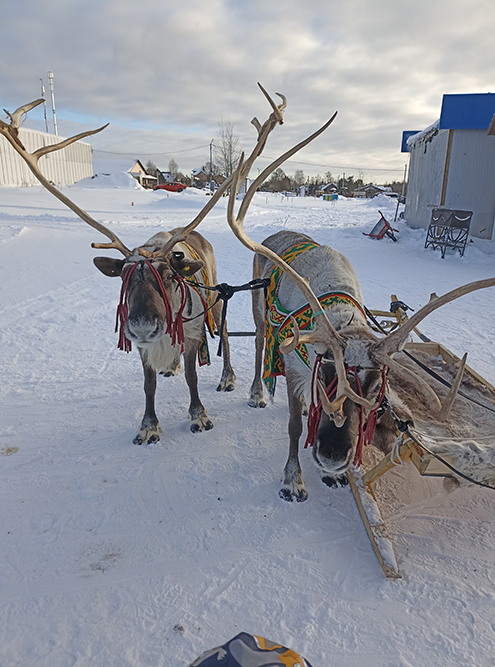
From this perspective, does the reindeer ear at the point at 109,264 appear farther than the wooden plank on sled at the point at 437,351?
No

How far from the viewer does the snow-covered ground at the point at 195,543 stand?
188 centimetres

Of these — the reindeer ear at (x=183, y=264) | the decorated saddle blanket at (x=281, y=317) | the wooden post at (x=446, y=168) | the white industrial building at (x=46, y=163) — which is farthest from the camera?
the white industrial building at (x=46, y=163)

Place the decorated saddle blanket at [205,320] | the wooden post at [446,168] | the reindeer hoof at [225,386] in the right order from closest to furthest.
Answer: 1. the decorated saddle blanket at [205,320]
2. the reindeer hoof at [225,386]
3. the wooden post at [446,168]

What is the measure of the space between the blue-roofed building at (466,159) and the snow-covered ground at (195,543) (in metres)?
9.13

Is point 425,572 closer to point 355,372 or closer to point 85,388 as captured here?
point 355,372

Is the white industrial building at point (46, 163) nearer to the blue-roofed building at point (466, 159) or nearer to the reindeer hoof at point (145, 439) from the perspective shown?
the blue-roofed building at point (466, 159)

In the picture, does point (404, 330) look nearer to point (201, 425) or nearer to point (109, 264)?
point (201, 425)

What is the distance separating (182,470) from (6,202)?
21725mm

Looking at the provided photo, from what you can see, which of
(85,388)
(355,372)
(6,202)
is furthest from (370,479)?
(6,202)

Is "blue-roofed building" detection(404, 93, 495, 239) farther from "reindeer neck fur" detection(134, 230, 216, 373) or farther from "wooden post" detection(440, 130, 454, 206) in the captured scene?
"reindeer neck fur" detection(134, 230, 216, 373)

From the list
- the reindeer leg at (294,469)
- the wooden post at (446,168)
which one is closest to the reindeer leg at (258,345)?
the reindeer leg at (294,469)

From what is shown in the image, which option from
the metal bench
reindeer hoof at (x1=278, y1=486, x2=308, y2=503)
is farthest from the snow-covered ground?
the metal bench

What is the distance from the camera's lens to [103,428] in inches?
136

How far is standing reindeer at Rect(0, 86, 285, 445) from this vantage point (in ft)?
9.12
